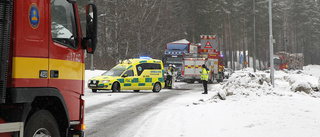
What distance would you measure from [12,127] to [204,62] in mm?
31892

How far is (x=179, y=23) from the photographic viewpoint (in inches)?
2498

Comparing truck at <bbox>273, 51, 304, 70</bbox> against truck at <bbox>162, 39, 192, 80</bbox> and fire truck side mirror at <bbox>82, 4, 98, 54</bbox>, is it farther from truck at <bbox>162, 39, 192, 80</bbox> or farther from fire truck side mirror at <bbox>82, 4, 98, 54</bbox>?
→ fire truck side mirror at <bbox>82, 4, 98, 54</bbox>

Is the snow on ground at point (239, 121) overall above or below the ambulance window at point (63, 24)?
below

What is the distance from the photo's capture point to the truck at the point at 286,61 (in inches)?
2571

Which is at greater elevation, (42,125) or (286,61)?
(286,61)

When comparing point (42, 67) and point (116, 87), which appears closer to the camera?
point (42, 67)

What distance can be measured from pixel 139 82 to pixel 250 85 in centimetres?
735

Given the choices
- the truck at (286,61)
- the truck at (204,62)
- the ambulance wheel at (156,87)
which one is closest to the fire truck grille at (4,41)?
the ambulance wheel at (156,87)

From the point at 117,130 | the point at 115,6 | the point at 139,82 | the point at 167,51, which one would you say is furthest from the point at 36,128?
the point at 115,6

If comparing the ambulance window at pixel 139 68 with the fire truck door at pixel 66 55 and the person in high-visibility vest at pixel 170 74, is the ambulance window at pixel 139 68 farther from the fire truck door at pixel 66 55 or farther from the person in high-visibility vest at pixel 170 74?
the fire truck door at pixel 66 55

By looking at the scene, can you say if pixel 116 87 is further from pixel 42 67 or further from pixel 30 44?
pixel 30 44

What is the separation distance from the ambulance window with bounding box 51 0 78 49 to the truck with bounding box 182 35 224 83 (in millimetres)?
30184

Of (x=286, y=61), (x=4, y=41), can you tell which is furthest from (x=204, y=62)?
(x=286, y=61)

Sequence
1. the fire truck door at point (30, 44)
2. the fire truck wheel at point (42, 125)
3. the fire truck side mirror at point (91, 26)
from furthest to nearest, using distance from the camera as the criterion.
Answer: the fire truck side mirror at point (91, 26)
the fire truck wheel at point (42, 125)
the fire truck door at point (30, 44)
